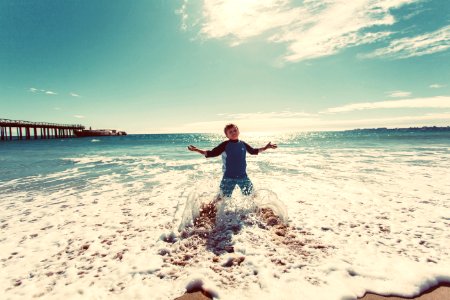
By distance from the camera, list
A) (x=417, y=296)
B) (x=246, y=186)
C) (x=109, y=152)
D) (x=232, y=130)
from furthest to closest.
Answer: (x=109, y=152), (x=246, y=186), (x=232, y=130), (x=417, y=296)

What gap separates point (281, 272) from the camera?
3.59 m

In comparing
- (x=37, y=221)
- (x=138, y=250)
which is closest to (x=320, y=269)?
(x=138, y=250)

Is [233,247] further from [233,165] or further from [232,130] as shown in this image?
[232,130]

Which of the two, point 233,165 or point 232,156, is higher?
point 232,156

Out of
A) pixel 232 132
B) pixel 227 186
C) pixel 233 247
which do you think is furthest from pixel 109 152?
pixel 233 247

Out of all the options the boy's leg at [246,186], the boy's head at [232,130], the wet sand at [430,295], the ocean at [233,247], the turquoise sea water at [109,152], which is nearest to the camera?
the wet sand at [430,295]

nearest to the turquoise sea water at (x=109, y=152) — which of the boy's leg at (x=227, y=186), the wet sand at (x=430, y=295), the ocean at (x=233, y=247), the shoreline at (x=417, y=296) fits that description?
the ocean at (x=233, y=247)

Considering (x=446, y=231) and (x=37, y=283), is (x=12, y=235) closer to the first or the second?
(x=37, y=283)

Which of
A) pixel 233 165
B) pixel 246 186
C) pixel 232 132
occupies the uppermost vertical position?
pixel 232 132

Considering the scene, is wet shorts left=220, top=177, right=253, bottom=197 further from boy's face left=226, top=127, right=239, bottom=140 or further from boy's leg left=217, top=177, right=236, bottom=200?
boy's face left=226, top=127, right=239, bottom=140

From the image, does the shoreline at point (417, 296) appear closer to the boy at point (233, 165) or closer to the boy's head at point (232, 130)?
the boy at point (233, 165)

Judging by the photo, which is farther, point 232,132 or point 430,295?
Result: point 232,132

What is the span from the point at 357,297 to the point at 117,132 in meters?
153

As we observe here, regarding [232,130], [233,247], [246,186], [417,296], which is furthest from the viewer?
[246,186]
